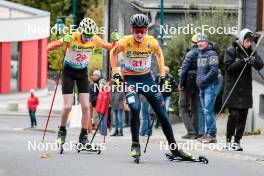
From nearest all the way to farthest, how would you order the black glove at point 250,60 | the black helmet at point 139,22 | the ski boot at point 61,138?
the black helmet at point 139,22 < the ski boot at point 61,138 < the black glove at point 250,60

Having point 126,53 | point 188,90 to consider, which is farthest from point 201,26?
point 126,53

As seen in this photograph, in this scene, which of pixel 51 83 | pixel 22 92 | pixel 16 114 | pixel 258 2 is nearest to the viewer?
pixel 258 2

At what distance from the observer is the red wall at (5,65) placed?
5500 centimetres

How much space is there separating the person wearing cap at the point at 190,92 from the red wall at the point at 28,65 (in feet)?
117

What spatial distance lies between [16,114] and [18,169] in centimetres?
3279

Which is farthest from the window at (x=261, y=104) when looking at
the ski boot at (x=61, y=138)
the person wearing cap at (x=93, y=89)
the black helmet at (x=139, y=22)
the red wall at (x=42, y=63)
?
the red wall at (x=42, y=63)

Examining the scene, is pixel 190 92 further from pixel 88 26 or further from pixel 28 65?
pixel 28 65

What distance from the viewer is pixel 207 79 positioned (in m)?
19.0

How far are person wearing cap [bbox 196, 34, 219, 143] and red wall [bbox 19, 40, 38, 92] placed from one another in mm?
37547

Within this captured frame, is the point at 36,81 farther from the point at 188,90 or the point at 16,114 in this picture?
the point at 188,90

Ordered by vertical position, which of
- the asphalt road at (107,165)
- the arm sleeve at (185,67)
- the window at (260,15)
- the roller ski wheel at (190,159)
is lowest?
the asphalt road at (107,165)

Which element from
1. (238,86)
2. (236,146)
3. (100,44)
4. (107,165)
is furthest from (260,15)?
(107,165)

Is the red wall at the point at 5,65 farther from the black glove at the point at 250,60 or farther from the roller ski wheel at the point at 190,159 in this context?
the roller ski wheel at the point at 190,159

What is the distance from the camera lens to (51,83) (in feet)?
214
